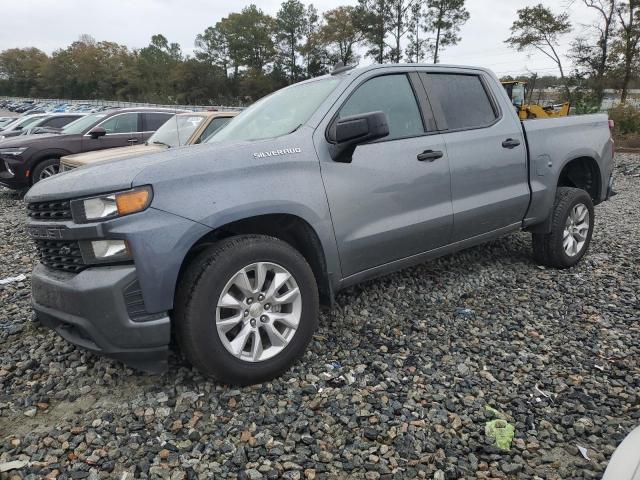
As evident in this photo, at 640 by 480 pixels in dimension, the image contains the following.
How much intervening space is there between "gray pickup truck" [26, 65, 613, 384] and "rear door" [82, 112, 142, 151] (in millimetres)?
6768

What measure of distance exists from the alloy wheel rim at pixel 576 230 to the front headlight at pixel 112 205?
12.4ft

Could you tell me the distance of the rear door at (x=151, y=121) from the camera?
32.5 feet

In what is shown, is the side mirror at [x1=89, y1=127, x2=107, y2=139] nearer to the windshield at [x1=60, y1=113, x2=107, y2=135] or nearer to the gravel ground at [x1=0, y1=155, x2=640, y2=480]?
the windshield at [x1=60, y1=113, x2=107, y2=135]

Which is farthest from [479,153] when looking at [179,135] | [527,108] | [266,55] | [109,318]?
[266,55]

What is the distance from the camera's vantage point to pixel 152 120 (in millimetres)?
9992

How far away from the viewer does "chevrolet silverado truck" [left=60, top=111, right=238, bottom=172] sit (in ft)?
22.5

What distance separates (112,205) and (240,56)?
79.0m

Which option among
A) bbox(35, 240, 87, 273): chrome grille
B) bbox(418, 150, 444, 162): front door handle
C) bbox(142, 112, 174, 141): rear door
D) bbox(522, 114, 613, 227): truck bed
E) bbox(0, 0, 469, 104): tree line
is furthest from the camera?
bbox(0, 0, 469, 104): tree line

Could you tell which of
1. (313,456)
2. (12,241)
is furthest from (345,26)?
(313,456)

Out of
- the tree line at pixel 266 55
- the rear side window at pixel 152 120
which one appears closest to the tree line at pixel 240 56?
→ the tree line at pixel 266 55

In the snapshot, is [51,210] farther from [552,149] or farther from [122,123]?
[122,123]

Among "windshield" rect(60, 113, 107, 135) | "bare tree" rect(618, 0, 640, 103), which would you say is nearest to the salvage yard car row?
"windshield" rect(60, 113, 107, 135)

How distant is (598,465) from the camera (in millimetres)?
2162

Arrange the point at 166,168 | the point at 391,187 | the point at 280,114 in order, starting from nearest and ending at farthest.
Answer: the point at 166,168 < the point at 391,187 < the point at 280,114
